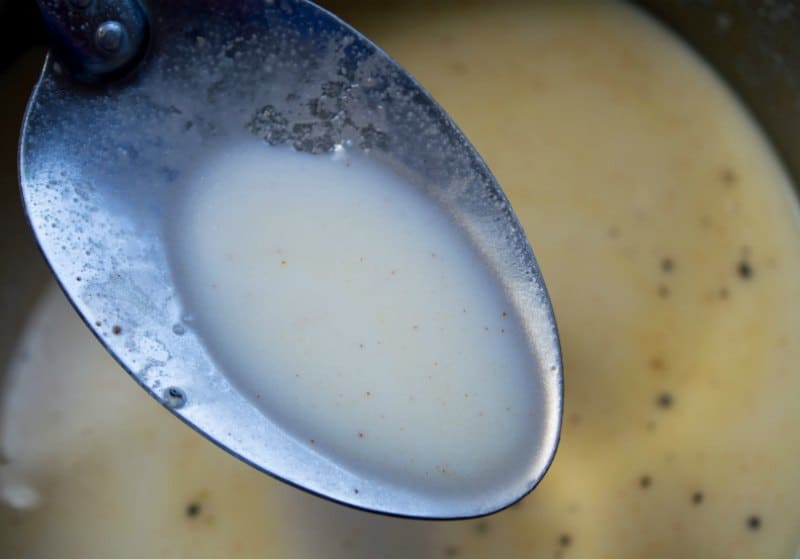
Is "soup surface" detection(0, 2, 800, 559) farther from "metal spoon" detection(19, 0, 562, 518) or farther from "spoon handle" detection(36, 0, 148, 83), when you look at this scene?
"spoon handle" detection(36, 0, 148, 83)

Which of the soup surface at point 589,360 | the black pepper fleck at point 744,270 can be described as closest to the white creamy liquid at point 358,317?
the soup surface at point 589,360

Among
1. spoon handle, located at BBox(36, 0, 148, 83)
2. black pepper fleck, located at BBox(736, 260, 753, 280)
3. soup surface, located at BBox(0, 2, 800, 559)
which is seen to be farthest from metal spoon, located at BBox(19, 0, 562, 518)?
black pepper fleck, located at BBox(736, 260, 753, 280)

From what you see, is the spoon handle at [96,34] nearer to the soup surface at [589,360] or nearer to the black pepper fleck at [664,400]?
the soup surface at [589,360]

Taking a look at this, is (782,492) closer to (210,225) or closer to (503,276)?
(503,276)

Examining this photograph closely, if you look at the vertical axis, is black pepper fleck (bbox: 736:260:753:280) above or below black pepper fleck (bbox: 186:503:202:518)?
above

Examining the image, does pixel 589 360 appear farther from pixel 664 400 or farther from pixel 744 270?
pixel 744 270

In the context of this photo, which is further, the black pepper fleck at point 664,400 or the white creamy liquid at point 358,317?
the black pepper fleck at point 664,400
